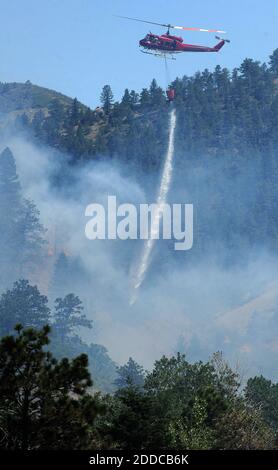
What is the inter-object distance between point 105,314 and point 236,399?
120 m

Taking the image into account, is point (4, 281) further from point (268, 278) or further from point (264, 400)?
point (264, 400)

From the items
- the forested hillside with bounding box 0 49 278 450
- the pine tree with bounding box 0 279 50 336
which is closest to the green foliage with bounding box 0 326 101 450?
the forested hillside with bounding box 0 49 278 450

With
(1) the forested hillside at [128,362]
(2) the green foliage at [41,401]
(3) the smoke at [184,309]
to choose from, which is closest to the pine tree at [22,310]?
(1) the forested hillside at [128,362]

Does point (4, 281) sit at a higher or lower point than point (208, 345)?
higher

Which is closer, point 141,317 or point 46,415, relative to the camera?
point 46,415

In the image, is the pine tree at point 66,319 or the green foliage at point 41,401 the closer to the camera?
the green foliage at point 41,401

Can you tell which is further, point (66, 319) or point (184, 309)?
point (184, 309)

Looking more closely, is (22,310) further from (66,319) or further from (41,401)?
(41,401)

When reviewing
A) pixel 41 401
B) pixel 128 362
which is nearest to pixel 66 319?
pixel 128 362

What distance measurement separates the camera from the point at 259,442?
5550 cm
